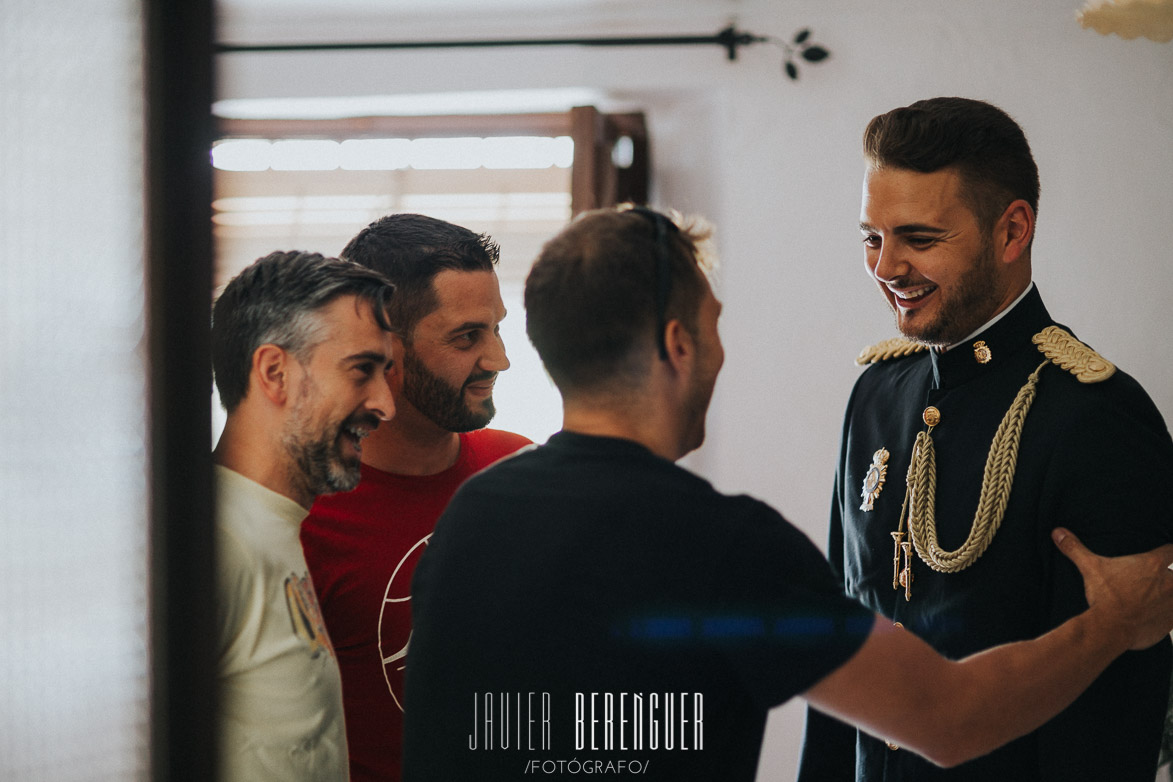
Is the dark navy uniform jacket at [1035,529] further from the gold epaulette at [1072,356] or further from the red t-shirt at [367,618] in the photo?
the red t-shirt at [367,618]

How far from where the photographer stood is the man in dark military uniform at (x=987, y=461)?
1186 millimetres

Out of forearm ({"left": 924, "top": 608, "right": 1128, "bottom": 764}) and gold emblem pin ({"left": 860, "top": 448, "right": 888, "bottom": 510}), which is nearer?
forearm ({"left": 924, "top": 608, "right": 1128, "bottom": 764})

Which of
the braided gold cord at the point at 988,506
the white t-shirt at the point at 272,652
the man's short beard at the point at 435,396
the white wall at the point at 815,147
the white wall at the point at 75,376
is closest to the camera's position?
the white wall at the point at 75,376

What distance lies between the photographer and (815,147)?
2.68 m

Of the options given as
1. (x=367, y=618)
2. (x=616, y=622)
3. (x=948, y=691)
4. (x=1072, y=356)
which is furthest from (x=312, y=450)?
(x=1072, y=356)

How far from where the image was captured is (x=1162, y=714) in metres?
1.22

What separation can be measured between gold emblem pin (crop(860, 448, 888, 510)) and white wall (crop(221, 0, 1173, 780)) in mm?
1260

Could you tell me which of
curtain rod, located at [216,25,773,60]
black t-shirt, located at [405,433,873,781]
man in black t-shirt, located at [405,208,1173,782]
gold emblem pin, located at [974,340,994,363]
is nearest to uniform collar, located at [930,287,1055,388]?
gold emblem pin, located at [974,340,994,363]

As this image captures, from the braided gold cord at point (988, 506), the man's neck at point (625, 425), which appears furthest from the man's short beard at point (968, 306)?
the man's neck at point (625, 425)

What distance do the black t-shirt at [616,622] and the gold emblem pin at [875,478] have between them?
0.58 m

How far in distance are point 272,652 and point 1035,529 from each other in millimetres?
909

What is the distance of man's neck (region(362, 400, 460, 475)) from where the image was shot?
1505 mm

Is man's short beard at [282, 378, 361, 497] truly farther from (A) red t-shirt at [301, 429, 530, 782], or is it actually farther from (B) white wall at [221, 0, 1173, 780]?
(B) white wall at [221, 0, 1173, 780]

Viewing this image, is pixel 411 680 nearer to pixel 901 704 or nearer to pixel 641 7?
pixel 901 704
